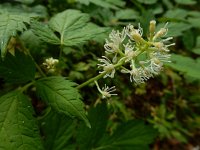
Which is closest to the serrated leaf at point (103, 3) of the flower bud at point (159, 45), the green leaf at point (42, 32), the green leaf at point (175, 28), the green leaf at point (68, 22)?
the green leaf at point (68, 22)

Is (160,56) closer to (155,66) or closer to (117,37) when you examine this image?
(155,66)

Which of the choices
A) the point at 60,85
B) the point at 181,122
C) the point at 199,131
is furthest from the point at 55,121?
the point at 199,131

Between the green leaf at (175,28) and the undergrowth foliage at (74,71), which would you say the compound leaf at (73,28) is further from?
the green leaf at (175,28)

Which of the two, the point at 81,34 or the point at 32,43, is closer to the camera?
the point at 81,34

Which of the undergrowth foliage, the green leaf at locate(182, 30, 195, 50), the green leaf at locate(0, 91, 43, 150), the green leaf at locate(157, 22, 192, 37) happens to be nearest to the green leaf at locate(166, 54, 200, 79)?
the undergrowth foliage

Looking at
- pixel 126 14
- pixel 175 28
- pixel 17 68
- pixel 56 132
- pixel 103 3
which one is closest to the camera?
pixel 17 68

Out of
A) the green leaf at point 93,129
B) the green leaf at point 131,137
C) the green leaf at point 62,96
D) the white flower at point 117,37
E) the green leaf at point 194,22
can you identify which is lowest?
the green leaf at point 131,137

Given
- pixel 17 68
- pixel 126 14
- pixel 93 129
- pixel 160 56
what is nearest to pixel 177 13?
pixel 126 14

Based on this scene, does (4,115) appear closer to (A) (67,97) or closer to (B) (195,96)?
(A) (67,97)

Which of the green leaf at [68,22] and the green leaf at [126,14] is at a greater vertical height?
the green leaf at [68,22]
